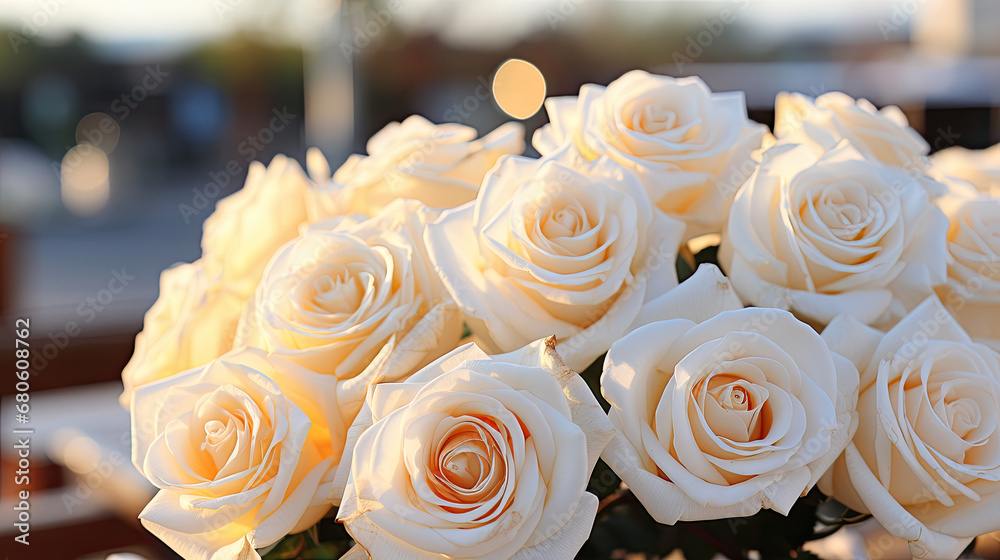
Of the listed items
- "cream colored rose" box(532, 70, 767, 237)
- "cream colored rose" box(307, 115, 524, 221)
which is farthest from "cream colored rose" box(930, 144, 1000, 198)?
"cream colored rose" box(307, 115, 524, 221)

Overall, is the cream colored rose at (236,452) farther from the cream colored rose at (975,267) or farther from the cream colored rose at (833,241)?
the cream colored rose at (975,267)

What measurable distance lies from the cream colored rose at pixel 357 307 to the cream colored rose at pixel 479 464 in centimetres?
5

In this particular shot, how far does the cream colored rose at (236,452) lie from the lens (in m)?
0.34

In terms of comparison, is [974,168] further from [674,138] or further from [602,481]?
[602,481]

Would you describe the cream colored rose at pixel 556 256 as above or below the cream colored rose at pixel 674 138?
below

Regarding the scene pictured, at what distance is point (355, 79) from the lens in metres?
2.36

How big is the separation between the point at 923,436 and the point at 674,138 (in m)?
0.21

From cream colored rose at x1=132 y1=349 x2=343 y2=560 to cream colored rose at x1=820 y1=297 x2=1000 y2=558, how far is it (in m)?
0.26

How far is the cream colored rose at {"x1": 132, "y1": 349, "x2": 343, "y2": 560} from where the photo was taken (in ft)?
1.11

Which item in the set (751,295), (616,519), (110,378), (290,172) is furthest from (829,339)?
(110,378)

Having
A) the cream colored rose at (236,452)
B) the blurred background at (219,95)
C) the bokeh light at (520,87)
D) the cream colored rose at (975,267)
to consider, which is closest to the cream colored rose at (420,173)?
the cream colored rose at (236,452)

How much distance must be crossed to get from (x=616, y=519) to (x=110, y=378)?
1014mm

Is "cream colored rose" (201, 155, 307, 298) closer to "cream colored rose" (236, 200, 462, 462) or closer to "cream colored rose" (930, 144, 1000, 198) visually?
"cream colored rose" (236, 200, 462, 462)

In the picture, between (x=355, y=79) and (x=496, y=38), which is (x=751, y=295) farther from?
(x=496, y=38)
